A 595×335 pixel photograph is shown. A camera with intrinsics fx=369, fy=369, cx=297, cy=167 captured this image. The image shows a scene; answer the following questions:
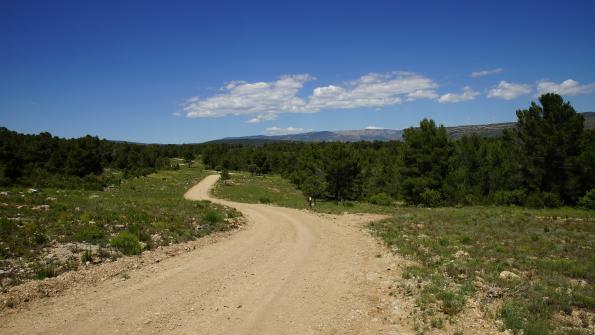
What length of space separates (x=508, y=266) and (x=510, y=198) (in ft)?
113

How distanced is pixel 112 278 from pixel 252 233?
408 inches

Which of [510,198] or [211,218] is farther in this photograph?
[510,198]

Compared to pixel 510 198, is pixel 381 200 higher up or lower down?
higher up

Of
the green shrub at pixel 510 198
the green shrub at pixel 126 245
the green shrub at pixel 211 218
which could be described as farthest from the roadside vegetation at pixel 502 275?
the green shrub at pixel 510 198

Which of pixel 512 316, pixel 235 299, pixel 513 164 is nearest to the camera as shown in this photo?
pixel 512 316

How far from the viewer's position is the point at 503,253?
1623 cm

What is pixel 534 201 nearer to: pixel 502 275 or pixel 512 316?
pixel 502 275

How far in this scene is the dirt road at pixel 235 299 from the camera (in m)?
9.13

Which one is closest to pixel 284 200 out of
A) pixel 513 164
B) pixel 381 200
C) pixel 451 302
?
pixel 381 200

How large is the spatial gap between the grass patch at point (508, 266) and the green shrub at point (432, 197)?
17.4 m

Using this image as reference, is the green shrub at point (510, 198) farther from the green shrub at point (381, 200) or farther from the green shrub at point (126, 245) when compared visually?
the green shrub at point (126, 245)

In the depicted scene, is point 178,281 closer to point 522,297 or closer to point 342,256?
point 342,256

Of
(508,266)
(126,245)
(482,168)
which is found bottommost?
(482,168)

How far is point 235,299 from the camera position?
11039 mm
